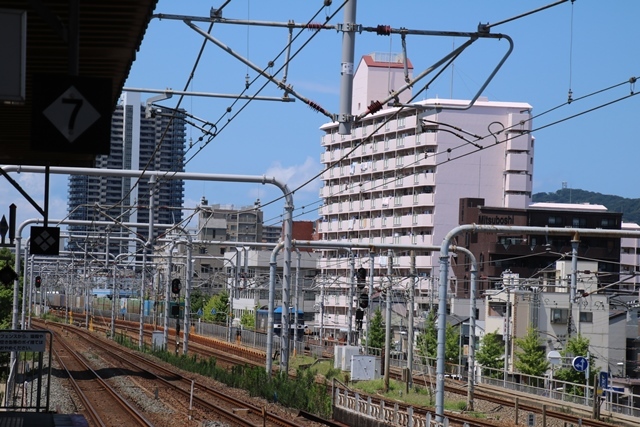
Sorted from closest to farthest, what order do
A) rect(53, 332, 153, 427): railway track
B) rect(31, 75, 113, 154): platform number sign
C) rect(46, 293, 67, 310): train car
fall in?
rect(31, 75, 113, 154): platform number sign < rect(53, 332, 153, 427): railway track < rect(46, 293, 67, 310): train car

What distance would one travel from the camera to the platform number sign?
7285 mm

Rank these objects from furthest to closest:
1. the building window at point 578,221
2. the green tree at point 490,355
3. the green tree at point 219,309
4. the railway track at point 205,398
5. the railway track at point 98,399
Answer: the green tree at point 219,309 < the building window at point 578,221 < the green tree at point 490,355 < the railway track at point 98,399 < the railway track at point 205,398

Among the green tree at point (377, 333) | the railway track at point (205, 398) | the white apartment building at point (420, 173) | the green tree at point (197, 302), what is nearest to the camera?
the railway track at point (205, 398)

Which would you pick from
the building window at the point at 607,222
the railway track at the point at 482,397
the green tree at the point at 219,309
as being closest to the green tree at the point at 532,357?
the railway track at the point at 482,397

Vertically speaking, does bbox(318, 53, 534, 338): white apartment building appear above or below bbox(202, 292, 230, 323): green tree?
above

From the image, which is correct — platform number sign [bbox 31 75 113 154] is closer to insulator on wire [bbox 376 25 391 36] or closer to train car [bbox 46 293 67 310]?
insulator on wire [bbox 376 25 391 36]

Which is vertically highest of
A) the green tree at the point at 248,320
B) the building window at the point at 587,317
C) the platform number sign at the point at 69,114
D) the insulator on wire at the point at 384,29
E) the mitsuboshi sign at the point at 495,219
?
the insulator on wire at the point at 384,29

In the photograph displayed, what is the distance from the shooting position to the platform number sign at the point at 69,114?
7285 mm

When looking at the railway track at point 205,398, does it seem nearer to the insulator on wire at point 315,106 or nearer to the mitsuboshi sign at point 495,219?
the insulator on wire at point 315,106

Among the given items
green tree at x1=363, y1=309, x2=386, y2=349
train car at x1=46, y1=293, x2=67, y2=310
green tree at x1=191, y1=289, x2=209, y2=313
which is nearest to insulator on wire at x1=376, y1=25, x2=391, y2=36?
green tree at x1=363, y1=309, x2=386, y2=349

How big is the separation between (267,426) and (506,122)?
55.0 meters

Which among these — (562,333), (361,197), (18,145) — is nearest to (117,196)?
(361,197)

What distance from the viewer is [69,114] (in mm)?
7297

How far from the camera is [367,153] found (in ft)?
278
